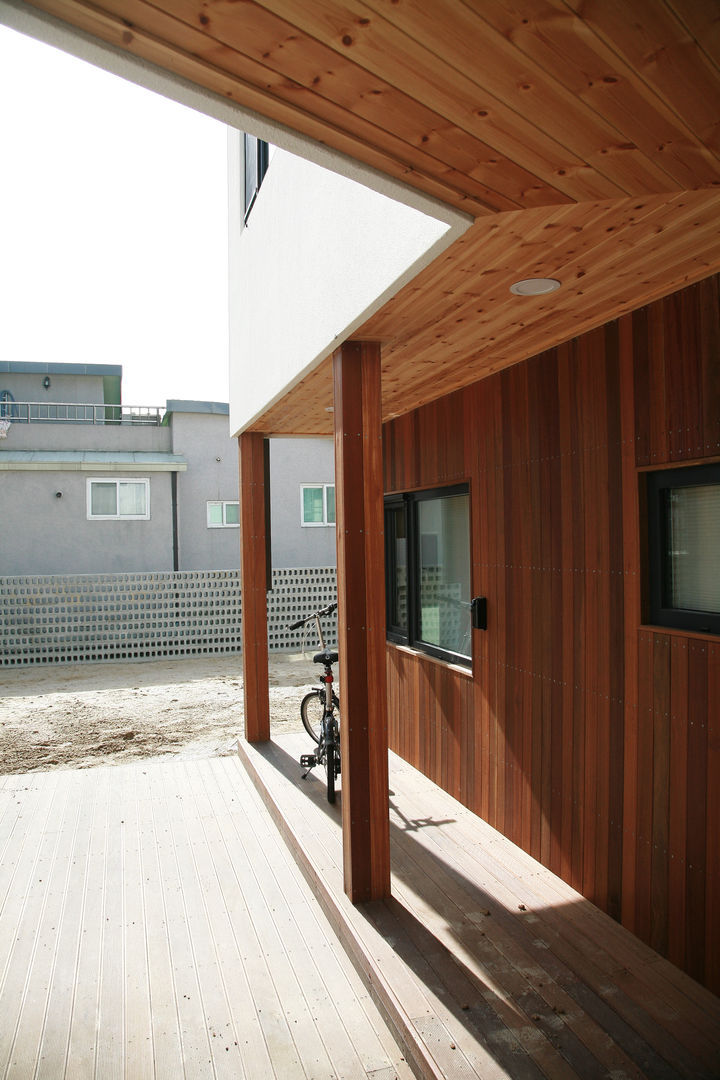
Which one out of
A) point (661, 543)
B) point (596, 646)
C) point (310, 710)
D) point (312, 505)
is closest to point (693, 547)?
point (661, 543)

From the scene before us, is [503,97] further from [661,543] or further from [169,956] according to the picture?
[169,956]

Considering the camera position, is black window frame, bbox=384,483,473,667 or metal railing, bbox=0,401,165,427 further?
metal railing, bbox=0,401,165,427

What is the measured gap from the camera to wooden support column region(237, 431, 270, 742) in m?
5.12

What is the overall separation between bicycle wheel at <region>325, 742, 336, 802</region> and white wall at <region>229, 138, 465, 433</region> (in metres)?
2.07

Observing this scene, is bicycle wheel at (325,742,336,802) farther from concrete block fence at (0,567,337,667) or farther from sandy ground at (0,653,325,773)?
concrete block fence at (0,567,337,667)

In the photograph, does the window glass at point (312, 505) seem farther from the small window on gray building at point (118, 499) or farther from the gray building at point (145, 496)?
the small window on gray building at point (118, 499)

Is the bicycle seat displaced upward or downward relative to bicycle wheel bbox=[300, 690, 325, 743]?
upward

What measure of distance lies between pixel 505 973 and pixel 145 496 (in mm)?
10918

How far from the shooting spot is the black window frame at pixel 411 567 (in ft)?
13.7

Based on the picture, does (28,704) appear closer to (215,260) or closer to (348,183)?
(215,260)

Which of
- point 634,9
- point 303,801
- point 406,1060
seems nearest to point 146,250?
point 303,801

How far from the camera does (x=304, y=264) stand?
321 cm

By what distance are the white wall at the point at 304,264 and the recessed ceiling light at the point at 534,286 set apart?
407mm

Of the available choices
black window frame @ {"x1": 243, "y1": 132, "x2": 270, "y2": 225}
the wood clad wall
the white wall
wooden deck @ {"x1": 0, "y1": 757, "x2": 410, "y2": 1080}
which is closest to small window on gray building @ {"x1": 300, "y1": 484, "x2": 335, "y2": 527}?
the white wall
